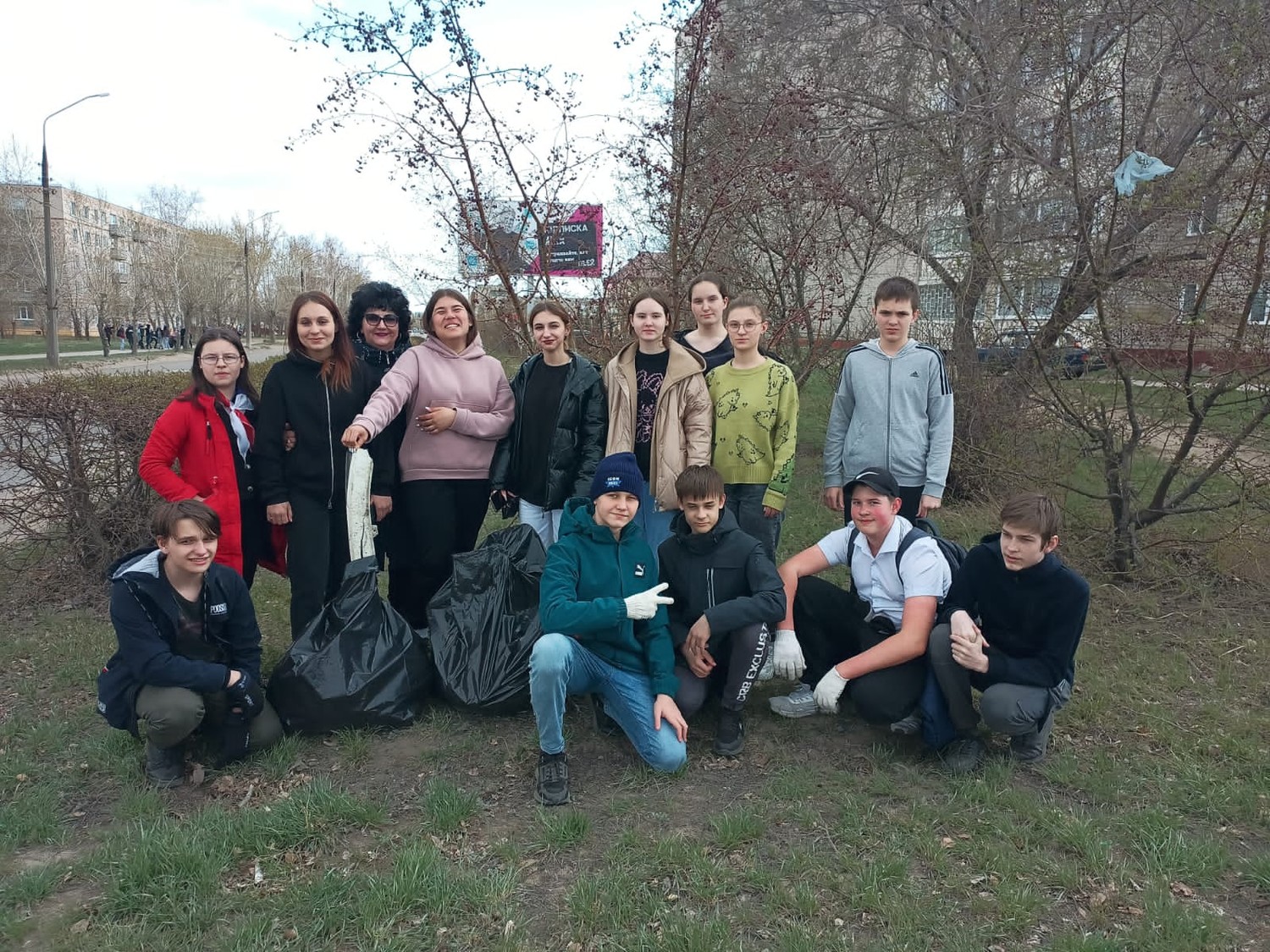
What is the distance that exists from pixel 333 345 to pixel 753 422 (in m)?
1.92

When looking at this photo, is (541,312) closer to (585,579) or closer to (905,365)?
(585,579)

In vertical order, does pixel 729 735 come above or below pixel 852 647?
below

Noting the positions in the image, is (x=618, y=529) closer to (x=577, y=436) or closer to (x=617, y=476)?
(x=617, y=476)

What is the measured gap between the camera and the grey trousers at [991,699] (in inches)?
123

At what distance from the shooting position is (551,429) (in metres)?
3.87

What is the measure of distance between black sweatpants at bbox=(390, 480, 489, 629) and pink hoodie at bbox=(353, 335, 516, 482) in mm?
73

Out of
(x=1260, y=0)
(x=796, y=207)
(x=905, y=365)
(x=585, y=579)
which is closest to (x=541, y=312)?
(x=585, y=579)

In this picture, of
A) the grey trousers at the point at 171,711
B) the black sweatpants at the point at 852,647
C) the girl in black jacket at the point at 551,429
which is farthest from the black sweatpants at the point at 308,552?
the black sweatpants at the point at 852,647

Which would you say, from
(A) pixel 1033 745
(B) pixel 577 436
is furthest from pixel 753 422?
(A) pixel 1033 745

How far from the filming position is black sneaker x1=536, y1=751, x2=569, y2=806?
3.00m

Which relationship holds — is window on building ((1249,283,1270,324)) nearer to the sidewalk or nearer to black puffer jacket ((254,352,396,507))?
black puffer jacket ((254,352,396,507))

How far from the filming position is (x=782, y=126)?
6.33 metres

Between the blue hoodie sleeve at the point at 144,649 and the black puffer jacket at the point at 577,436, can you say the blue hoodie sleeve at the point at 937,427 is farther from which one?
the blue hoodie sleeve at the point at 144,649

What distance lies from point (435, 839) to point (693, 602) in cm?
131
